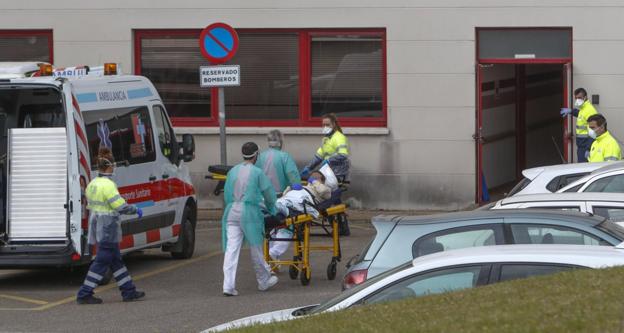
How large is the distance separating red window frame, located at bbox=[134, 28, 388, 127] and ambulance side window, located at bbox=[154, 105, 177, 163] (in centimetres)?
551

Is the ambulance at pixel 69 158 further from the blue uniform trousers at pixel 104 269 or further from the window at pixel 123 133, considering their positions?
the blue uniform trousers at pixel 104 269

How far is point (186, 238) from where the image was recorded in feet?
56.0

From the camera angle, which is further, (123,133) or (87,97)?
(123,133)

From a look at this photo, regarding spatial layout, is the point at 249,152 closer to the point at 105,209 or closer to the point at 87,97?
the point at 105,209

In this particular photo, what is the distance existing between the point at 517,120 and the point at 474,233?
16.3 metres

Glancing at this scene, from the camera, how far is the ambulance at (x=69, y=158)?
46.7ft

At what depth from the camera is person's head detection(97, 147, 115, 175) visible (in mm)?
13633

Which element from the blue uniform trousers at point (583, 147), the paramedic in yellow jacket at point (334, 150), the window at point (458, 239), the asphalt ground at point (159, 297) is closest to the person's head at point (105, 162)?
the asphalt ground at point (159, 297)

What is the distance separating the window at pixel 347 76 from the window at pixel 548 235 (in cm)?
1210

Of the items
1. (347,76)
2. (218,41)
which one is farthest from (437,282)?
(347,76)

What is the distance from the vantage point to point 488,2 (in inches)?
834

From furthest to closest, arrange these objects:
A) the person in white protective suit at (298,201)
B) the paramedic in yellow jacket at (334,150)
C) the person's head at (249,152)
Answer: the paramedic in yellow jacket at (334,150)
the person in white protective suit at (298,201)
the person's head at (249,152)

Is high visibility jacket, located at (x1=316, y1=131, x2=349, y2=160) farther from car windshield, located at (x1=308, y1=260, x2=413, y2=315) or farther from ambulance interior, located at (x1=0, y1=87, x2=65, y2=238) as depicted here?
car windshield, located at (x1=308, y1=260, x2=413, y2=315)

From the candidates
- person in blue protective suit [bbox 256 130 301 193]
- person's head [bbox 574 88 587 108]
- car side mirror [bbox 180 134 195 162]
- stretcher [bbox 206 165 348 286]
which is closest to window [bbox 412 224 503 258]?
stretcher [bbox 206 165 348 286]
